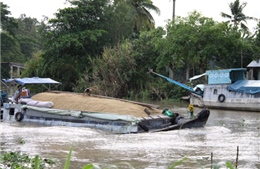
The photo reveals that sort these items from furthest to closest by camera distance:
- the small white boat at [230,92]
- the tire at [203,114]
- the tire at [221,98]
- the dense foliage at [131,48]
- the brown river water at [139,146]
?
1. the dense foliage at [131,48]
2. the tire at [221,98]
3. the small white boat at [230,92]
4. the tire at [203,114]
5. the brown river water at [139,146]

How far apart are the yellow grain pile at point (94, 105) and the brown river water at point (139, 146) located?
2.75 feet

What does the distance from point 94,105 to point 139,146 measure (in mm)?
3804

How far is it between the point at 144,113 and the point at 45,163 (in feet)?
19.1

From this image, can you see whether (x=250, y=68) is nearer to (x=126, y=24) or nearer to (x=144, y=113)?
(x=126, y=24)

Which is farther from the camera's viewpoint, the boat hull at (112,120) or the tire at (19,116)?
the tire at (19,116)

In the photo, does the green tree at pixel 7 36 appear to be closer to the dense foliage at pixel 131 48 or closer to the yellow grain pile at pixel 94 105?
the dense foliage at pixel 131 48

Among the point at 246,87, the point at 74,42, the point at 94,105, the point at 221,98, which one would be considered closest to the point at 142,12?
the point at 74,42

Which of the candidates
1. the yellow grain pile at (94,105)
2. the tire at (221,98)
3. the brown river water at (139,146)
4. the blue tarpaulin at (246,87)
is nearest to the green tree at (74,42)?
the tire at (221,98)

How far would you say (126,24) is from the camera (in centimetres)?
3834

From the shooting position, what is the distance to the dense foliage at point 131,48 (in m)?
28.2

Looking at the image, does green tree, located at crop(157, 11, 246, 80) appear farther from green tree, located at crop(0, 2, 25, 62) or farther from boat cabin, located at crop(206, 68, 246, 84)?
green tree, located at crop(0, 2, 25, 62)

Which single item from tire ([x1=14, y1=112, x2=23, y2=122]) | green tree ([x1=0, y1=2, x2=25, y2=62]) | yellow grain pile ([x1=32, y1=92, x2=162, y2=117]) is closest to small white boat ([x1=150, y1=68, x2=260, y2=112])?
yellow grain pile ([x1=32, y1=92, x2=162, y2=117])

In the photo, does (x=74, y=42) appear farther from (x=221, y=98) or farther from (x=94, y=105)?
(x=94, y=105)

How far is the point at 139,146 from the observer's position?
10.3 metres
